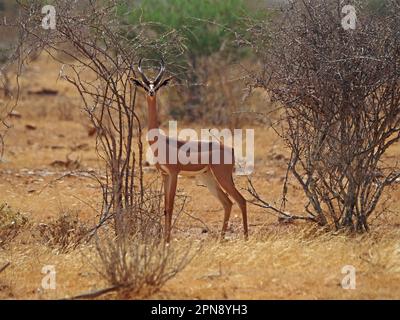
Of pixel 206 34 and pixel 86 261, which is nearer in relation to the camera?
pixel 86 261

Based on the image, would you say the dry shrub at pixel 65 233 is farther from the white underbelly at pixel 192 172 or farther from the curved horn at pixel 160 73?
the curved horn at pixel 160 73

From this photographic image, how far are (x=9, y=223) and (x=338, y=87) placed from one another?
398 centimetres

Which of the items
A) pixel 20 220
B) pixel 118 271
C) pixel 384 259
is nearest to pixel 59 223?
pixel 20 220

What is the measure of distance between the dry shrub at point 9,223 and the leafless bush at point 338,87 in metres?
3.21

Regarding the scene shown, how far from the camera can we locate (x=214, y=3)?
846 inches

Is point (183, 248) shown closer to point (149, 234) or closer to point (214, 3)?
point (149, 234)

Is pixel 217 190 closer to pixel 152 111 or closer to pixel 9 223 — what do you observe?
pixel 152 111

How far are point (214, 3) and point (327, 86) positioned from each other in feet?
42.6

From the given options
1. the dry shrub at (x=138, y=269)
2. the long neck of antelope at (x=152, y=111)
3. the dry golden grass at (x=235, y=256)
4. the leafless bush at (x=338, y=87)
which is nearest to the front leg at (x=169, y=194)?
the dry golden grass at (x=235, y=256)

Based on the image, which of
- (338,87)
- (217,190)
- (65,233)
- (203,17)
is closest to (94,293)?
(65,233)

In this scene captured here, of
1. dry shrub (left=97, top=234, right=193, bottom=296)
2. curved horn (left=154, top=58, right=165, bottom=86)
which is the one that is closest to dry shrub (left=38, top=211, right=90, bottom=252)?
curved horn (left=154, top=58, right=165, bottom=86)

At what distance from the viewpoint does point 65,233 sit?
31.1 feet
